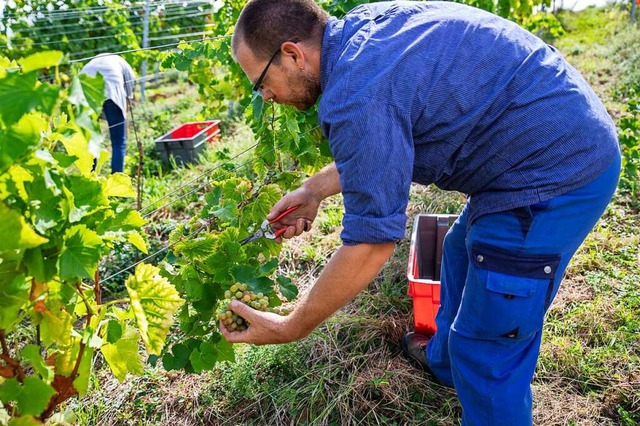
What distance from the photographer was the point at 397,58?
1.63 metres

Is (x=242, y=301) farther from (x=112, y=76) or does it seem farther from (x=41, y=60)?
(x=112, y=76)

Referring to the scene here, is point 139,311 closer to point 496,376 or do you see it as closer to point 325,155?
point 496,376

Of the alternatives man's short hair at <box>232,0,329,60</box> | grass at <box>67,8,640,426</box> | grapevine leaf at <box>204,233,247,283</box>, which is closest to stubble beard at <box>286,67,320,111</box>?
man's short hair at <box>232,0,329,60</box>

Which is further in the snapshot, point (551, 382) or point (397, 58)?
point (551, 382)

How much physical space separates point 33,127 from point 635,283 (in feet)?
10.5

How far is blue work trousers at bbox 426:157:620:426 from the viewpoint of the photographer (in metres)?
1.82

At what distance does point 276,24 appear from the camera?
68.9 inches

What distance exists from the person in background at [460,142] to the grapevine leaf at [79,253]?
64 centimetres

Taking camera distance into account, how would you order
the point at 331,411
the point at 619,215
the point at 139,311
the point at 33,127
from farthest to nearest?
the point at 619,215, the point at 331,411, the point at 139,311, the point at 33,127

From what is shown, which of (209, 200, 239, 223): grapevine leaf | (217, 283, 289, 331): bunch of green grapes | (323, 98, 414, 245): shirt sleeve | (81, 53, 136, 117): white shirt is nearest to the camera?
(323, 98, 414, 245): shirt sleeve

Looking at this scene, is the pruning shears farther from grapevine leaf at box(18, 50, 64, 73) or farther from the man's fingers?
grapevine leaf at box(18, 50, 64, 73)

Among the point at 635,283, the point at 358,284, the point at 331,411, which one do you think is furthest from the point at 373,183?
the point at 635,283

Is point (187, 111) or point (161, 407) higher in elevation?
point (161, 407)

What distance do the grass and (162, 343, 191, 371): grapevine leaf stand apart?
0.56 meters
